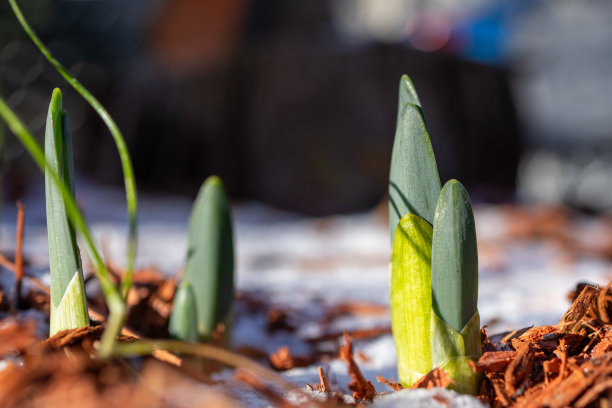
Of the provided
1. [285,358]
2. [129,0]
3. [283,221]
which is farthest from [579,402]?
[129,0]

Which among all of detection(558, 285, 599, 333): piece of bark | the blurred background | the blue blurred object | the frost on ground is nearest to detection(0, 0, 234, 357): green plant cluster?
the frost on ground

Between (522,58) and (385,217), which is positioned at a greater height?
(522,58)

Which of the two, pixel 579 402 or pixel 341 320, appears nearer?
pixel 579 402

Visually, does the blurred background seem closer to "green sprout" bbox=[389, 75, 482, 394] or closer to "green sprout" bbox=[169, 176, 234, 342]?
"green sprout" bbox=[169, 176, 234, 342]

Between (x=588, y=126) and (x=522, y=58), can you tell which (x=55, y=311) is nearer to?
(x=522, y=58)

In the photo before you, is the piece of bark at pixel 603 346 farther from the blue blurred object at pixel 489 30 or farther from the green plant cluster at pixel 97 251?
the blue blurred object at pixel 489 30

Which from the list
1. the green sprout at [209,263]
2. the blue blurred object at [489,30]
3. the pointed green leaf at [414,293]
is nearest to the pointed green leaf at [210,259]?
the green sprout at [209,263]

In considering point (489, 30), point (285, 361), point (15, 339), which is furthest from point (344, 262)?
point (489, 30)
